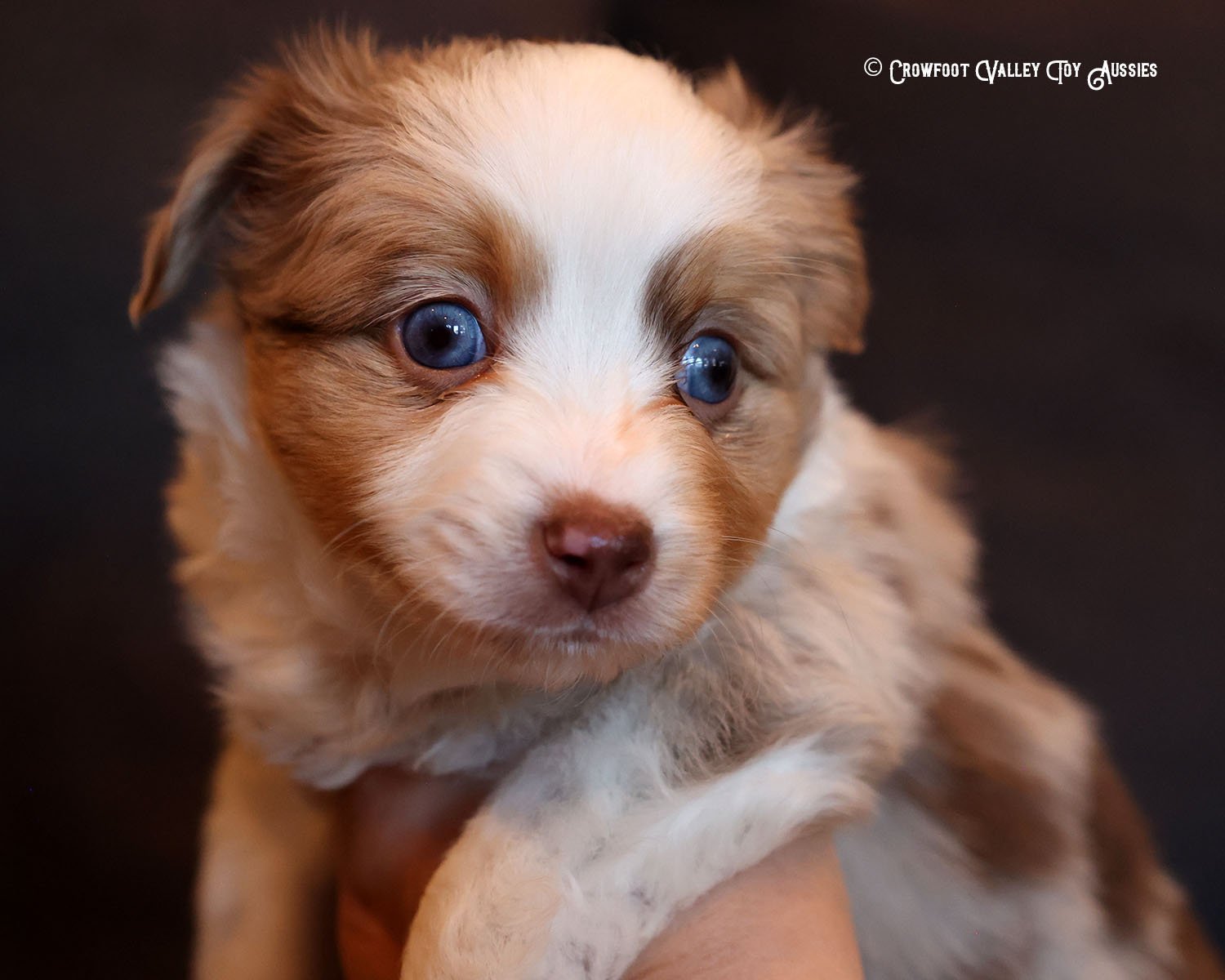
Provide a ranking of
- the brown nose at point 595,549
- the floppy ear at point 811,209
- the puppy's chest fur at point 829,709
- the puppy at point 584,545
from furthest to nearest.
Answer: the floppy ear at point 811,209 < the puppy's chest fur at point 829,709 < the puppy at point 584,545 < the brown nose at point 595,549

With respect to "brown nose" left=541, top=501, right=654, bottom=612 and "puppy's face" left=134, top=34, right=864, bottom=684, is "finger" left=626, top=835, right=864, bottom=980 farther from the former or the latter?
"brown nose" left=541, top=501, right=654, bottom=612

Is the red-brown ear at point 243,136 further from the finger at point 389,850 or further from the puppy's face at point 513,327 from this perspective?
the finger at point 389,850

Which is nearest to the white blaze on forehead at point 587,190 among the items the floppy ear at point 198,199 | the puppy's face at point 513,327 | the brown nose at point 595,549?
the puppy's face at point 513,327

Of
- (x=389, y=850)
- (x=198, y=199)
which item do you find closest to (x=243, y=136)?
(x=198, y=199)

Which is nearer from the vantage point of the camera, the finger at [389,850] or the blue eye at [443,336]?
the blue eye at [443,336]

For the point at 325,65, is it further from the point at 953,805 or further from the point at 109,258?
the point at 953,805

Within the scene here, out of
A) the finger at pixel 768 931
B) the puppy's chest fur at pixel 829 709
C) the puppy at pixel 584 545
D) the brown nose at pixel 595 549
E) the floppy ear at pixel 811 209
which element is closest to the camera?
the brown nose at pixel 595 549

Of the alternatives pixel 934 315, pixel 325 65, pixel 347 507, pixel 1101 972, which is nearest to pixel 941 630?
pixel 1101 972
